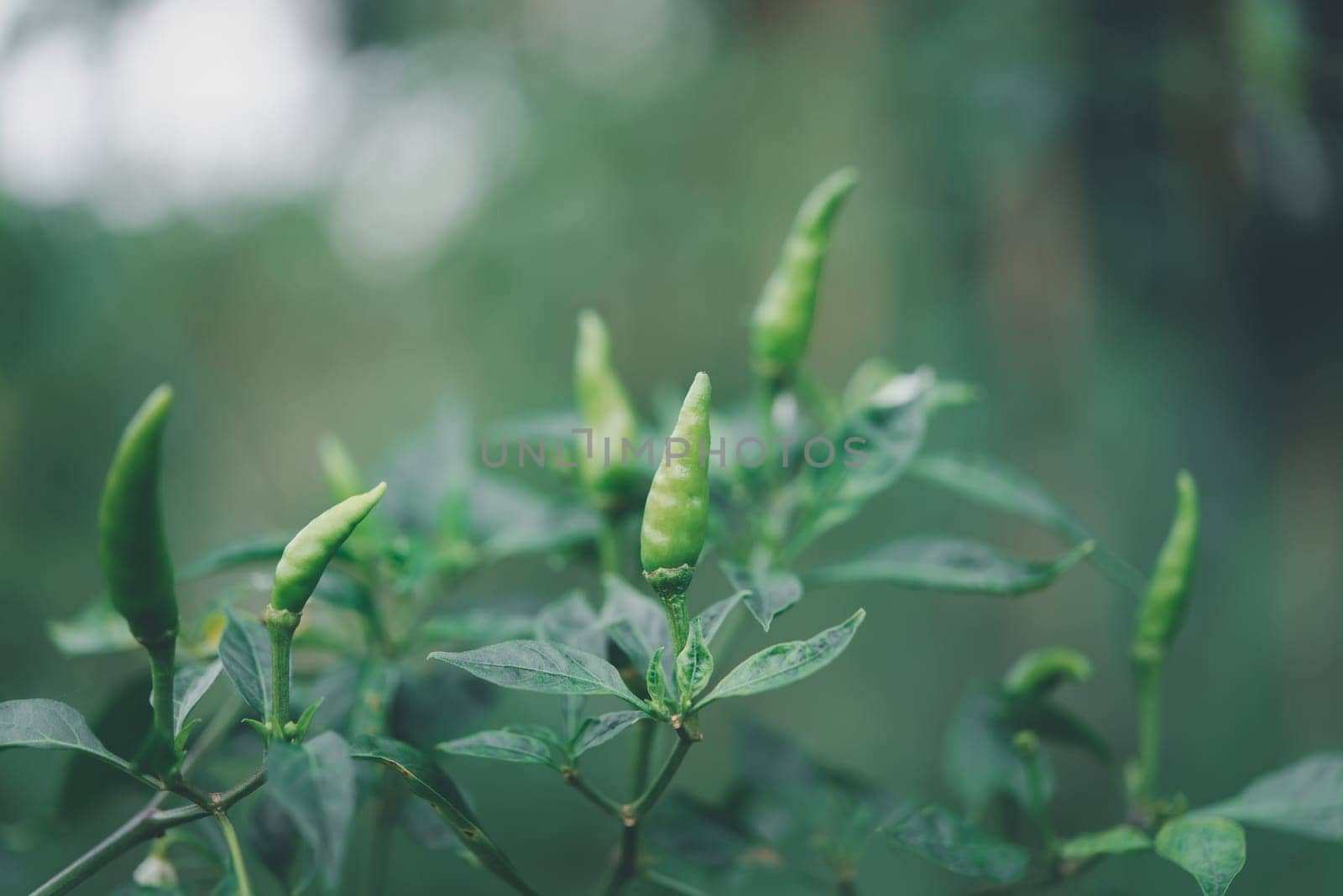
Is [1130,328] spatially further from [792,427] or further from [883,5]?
[792,427]

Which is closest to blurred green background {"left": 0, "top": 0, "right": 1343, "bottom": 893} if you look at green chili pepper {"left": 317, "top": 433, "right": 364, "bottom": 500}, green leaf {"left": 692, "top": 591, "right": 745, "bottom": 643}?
green chili pepper {"left": 317, "top": 433, "right": 364, "bottom": 500}

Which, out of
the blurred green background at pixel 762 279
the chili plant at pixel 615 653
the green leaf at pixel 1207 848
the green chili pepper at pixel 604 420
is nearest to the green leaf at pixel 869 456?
the chili plant at pixel 615 653

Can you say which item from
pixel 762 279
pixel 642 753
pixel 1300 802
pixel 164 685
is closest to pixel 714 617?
pixel 642 753

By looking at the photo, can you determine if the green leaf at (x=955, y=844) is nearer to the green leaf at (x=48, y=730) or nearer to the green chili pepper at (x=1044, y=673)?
the green chili pepper at (x=1044, y=673)

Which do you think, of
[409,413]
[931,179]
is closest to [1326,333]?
[931,179]

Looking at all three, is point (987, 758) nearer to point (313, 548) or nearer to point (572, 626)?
point (572, 626)

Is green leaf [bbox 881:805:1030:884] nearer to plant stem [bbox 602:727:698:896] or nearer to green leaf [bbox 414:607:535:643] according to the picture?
plant stem [bbox 602:727:698:896]
